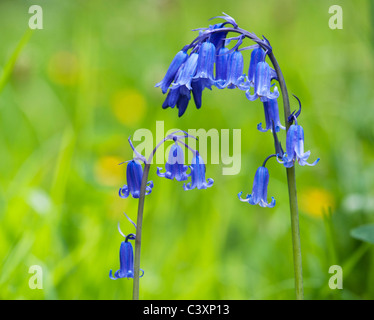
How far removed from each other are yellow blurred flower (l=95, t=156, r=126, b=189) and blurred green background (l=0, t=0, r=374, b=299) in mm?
11

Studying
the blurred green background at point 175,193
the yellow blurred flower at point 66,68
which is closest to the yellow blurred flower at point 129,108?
the blurred green background at point 175,193

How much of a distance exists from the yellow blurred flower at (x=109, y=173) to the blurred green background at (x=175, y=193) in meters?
0.01

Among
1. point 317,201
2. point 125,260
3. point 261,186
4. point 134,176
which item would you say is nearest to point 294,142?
point 261,186

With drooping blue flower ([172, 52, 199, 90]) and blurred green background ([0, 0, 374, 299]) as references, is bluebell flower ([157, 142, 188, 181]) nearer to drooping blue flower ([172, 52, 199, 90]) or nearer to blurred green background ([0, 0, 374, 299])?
drooping blue flower ([172, 52, 199, 90])

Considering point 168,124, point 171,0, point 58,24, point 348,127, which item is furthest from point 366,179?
point 58,24

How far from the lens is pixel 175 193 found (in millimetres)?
4227

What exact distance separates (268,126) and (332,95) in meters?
3.54

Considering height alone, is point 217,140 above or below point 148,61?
below

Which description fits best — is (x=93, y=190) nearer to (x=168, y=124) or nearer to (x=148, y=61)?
(x=168, y=124)

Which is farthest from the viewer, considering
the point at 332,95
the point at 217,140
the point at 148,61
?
the point at 148,61

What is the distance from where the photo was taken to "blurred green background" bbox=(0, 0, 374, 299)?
10.2 feet

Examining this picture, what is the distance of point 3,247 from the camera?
3.14m

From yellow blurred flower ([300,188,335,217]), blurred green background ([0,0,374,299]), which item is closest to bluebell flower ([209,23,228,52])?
blurred green background ([0,0,374,299])

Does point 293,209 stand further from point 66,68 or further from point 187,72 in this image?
point 66,68
